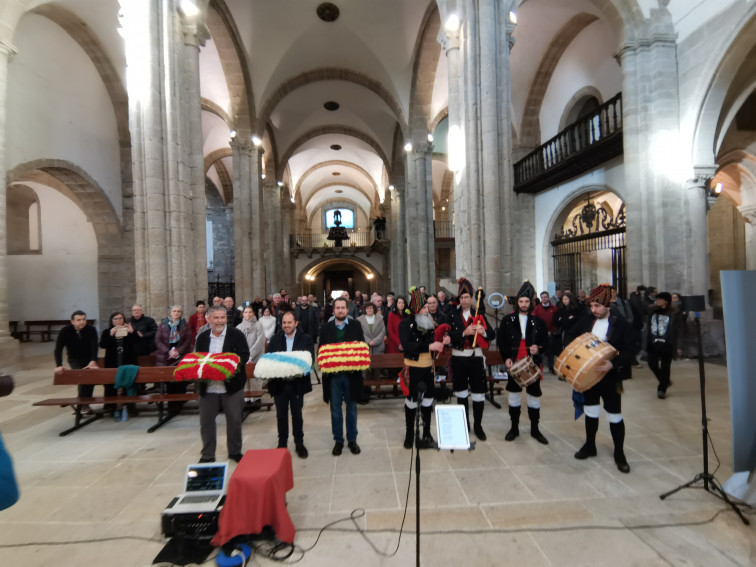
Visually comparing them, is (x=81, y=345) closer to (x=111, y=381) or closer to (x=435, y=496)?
(x=111, y=381)

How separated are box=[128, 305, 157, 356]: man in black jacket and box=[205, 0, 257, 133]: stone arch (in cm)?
1139

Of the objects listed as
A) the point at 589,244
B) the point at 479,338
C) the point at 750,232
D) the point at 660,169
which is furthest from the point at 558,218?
the point at 479,338

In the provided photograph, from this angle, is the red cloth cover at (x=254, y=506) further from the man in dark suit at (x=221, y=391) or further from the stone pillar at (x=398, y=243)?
the stone pillar at (x=398, y=243)

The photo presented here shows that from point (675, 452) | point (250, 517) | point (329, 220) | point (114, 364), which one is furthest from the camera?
point (329, 220)

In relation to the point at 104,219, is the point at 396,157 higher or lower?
higher

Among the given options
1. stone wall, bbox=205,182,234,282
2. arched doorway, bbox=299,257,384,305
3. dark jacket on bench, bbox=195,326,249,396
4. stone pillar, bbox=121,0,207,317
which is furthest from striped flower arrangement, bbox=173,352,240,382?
arched doorway, bbox=299,257,384,305

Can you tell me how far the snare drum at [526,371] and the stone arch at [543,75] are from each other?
14.0 m

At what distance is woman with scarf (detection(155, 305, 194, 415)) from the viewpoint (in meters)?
5.98

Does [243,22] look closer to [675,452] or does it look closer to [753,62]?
[753,62]

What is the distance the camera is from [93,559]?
2600mm

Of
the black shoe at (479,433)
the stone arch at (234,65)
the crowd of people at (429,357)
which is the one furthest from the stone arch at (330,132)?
the black shoe at (479,433)

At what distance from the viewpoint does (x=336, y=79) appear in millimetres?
18016

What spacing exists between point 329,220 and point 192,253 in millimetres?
33948

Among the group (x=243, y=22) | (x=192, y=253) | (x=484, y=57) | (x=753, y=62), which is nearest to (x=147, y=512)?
(x=192, y=253)
